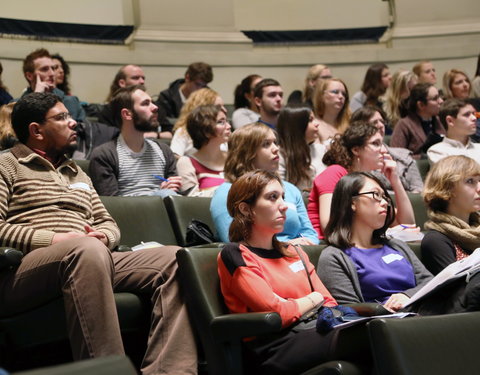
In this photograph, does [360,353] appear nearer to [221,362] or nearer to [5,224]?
[221,362]

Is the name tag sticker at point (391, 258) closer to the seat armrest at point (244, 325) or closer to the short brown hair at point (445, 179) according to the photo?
the short brown hair at point (445, 179)

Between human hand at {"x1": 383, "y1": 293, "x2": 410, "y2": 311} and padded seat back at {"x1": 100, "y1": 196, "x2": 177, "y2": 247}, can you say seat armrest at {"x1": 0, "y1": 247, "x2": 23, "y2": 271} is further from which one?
human hand at {"x1": 383, "y1": 293, "x2": 410, "y2": 311}

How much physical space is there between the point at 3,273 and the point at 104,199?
0.76 m

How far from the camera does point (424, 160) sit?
16.0 ft

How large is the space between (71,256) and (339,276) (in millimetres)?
908

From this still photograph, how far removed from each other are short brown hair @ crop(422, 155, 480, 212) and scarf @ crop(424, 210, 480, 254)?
0.07 meters

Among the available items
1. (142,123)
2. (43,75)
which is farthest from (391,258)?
(43,75)

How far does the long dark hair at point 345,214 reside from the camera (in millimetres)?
2996

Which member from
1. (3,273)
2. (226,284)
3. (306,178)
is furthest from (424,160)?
(3,273)

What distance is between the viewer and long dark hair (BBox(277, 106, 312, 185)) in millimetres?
4262

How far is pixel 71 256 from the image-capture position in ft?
8.30

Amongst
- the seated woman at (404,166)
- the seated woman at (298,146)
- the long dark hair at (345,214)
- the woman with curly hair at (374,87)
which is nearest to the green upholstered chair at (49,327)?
the long dark hair at (345,214)

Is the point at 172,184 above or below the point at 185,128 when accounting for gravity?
below

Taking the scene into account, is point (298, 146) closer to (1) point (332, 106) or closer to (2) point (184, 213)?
(1) point (332, 106)
